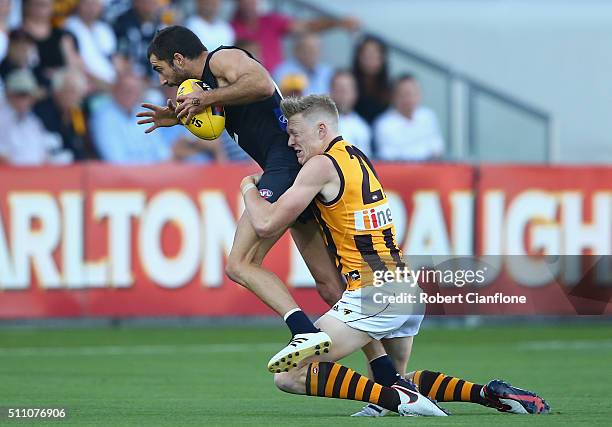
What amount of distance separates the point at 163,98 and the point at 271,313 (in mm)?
3480

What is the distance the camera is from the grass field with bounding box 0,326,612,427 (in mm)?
8297

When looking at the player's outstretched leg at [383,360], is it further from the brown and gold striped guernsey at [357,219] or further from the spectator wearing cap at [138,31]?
the spectator wearing cap at [138,31]

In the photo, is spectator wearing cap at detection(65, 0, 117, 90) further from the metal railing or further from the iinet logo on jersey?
the iinet logo on jersey

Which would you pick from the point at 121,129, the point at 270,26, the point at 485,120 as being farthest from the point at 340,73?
the point at 121,129

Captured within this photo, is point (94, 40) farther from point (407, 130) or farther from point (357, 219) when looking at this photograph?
point (357, 219)

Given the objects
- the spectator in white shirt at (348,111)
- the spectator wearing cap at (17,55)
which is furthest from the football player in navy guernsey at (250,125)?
the spectator in white shirt at (348,111)

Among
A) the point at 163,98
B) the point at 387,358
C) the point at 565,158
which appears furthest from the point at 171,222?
the point at 387,358

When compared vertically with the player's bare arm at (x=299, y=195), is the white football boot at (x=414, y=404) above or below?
below

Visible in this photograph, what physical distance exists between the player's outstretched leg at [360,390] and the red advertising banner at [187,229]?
6818 mm

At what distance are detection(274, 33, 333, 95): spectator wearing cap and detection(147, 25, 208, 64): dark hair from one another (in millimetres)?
8441

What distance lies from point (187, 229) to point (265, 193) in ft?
22.2

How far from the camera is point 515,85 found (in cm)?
1956

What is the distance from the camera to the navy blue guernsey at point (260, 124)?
909cm

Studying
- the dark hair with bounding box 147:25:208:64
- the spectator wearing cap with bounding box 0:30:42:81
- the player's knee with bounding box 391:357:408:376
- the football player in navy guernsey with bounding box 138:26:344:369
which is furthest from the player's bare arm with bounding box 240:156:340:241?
the spectator wearing cap with bounding box 0:30:42:81
